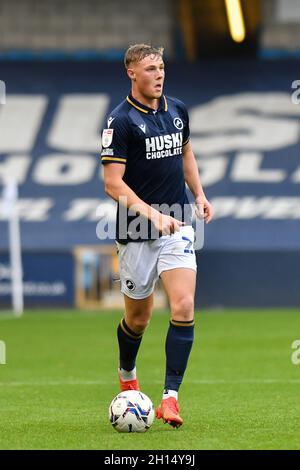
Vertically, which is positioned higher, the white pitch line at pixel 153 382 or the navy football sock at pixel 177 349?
the navy football sock at pixel 177 349

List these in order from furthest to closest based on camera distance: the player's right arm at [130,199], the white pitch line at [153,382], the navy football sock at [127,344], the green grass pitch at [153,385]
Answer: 1. the white pitch line at [153,382]
2. the navy football sock at [127,344]
3. the player's right arm at [130,199]
4. the green grass pitch at [153,385]

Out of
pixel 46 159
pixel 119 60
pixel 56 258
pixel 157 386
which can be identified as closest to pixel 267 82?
pixel 119 60

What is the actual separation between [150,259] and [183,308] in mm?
507

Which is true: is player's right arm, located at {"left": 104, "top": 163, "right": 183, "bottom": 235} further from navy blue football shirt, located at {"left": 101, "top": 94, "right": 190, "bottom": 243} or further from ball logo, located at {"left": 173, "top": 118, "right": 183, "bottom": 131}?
ball logo, located at {"left": 173, "top": 118, "right": 183, "bottom": 131}

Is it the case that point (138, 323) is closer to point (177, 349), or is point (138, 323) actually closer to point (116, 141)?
point (177, 349)

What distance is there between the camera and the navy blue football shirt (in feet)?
25.9

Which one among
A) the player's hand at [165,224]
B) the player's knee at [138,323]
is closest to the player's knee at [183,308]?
the player's hand at [165,224]

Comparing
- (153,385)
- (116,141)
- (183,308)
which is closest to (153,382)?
(153,385)

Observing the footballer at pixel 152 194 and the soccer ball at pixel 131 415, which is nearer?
the soccer ball at pixel 131 415

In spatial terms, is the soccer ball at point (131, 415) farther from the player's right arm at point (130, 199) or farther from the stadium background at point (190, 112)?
the stadium background at point (190, 112)

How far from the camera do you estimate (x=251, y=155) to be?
27031 millimetres

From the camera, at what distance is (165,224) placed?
754 centimetres

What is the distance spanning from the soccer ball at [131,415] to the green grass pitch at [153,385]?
73 mm

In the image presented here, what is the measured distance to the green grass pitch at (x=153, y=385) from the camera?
7.08 meters
